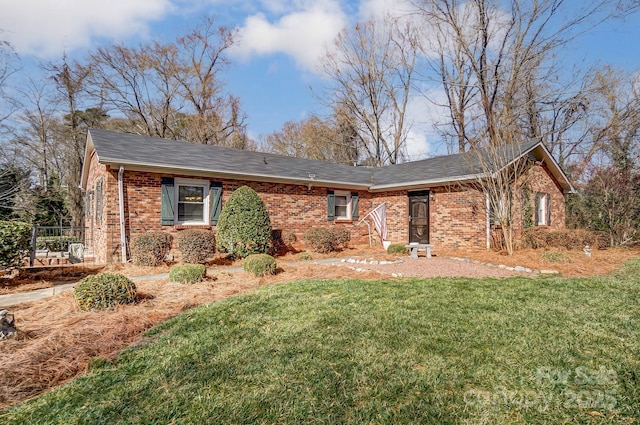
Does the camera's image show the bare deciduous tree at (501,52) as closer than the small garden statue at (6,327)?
No

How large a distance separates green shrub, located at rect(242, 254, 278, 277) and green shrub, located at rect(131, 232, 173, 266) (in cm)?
275

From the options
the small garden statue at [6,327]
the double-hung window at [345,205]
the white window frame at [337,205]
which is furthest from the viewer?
the double-hung window at [345,205]

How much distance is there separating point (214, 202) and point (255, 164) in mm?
2430

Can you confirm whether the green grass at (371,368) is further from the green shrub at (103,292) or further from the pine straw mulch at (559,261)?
the pine straw mulch at (559,261)

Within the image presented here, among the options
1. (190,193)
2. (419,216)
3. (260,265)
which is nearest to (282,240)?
(190,193)

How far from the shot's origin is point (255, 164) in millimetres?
11797

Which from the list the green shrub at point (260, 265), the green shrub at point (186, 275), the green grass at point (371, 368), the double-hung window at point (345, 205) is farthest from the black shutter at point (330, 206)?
the green grass at point (371, 368)

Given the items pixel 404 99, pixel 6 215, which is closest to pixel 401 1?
pixel 404 99

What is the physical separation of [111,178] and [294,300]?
695 cm

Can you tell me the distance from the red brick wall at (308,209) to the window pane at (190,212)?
0.46 meters

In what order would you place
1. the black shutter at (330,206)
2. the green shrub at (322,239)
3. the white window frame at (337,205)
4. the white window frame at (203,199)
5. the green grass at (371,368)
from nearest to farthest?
the green grass at (371,368)
the white window frame at (203,199)
the green shrub at (322,239)
the black shutter at (330,206)
the white window frame at (337,205)

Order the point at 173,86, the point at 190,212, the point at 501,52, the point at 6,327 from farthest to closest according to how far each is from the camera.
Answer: the point at 173,86 → the point at 501,52 → the point at 190,212 → the point at 6,327

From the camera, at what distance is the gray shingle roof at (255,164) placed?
920cm

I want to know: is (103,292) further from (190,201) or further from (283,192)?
(283,192)
